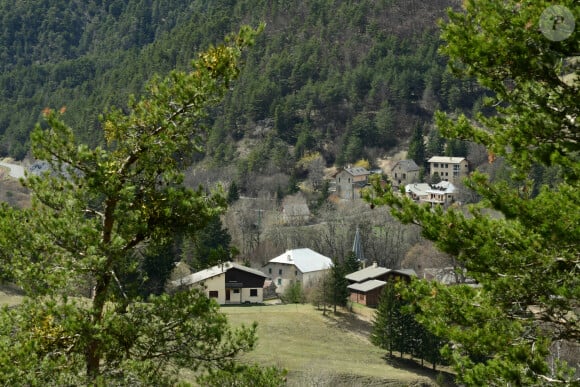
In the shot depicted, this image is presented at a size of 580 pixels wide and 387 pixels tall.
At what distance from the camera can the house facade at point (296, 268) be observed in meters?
53.0

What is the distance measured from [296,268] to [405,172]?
35410 mm

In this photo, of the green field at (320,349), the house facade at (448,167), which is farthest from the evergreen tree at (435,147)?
the green field at (320,349)

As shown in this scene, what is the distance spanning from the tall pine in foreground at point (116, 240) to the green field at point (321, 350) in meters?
23.6

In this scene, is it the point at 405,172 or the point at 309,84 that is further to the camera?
the point at 309,84

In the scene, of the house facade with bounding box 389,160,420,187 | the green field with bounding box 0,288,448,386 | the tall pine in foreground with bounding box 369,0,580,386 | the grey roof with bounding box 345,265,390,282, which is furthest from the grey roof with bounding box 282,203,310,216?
the tall pine in foreground with bounding box 369,0,580,386

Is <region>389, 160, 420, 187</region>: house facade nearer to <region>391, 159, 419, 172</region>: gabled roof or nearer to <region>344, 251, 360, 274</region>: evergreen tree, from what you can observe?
<region>391, 159, 419, 172</region>: gabled roof

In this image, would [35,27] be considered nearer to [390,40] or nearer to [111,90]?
[111,90]

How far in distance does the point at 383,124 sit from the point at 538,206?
90718 millimetres

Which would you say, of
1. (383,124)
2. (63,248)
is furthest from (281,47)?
(63,248)

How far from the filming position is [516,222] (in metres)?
7.34

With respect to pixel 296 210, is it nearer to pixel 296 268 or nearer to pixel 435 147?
pixel 296 268

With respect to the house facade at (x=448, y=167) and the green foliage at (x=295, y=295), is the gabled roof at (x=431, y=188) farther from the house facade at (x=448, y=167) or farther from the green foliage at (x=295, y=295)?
the green foliage at (x=295, y=295)

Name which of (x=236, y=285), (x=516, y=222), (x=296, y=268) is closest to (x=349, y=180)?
(x=296, y=268)

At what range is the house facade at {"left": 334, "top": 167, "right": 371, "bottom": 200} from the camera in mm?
82875
